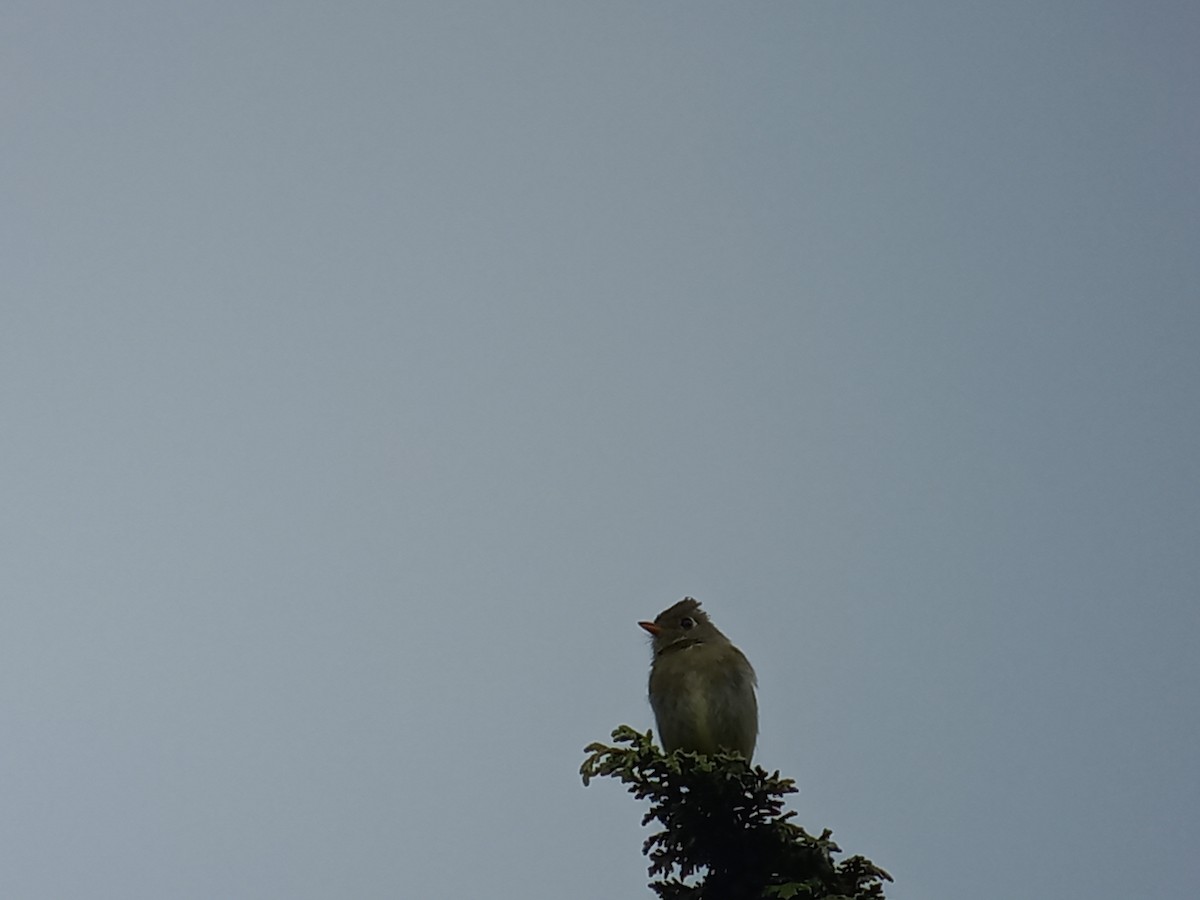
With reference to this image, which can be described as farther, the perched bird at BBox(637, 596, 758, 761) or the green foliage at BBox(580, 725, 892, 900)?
the perched bird at BBox(637, 596, 758, 761)

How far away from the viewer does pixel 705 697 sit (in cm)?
879

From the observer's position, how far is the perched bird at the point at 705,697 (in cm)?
872

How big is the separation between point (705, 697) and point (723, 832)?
200 cm

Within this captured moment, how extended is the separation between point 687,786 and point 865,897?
109 centimetres

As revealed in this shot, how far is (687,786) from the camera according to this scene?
687 centimetres

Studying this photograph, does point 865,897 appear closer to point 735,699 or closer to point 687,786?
point 687,786

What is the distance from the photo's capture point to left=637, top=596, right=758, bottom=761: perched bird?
872 cm

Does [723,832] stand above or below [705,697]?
below

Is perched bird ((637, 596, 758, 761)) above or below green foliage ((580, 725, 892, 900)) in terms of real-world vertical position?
above

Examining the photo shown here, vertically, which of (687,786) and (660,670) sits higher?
(660,670)

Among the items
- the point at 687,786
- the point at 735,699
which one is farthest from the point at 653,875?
the point at 735,699

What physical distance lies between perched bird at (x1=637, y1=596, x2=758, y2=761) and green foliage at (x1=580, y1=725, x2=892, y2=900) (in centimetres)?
169

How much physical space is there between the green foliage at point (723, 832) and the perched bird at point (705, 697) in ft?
5.56

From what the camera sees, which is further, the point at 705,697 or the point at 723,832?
the point at 705,697
